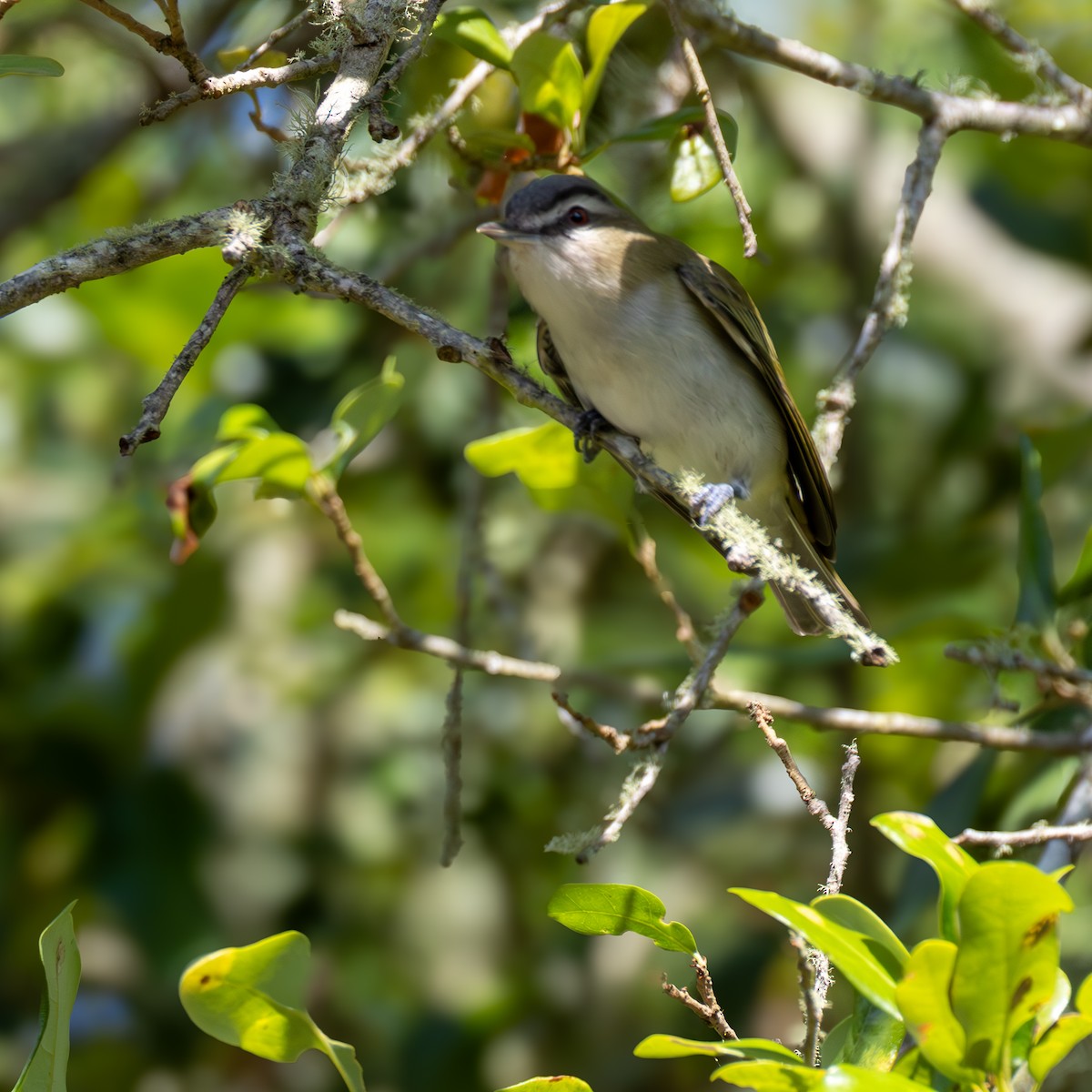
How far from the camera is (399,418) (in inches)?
166

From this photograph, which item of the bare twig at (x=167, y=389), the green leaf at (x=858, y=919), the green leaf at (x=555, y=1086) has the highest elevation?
the bare twig at (x=167, y=389)

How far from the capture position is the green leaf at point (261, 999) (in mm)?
1410

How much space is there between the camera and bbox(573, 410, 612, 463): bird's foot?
2.21m

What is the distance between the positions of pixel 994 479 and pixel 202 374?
2.46 m

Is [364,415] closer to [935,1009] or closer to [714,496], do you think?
[714,496]

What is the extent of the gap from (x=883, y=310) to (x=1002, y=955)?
51.9 inches

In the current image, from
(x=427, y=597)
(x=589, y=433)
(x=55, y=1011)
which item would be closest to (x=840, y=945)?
(x=55, y=1011)

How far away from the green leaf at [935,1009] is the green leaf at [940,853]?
50 millimetres

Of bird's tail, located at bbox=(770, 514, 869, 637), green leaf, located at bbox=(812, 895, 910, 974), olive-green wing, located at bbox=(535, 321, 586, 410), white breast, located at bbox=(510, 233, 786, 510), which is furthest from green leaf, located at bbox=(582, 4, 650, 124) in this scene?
green leaf, located at bbox=(812, 895, 910, 974)

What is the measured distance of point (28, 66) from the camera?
1744mm

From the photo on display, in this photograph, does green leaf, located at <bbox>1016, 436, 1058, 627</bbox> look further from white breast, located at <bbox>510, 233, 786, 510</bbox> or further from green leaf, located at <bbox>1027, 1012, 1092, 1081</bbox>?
green leaf, located at <bbox>1027, 1012, 1092, 1081</bbox>

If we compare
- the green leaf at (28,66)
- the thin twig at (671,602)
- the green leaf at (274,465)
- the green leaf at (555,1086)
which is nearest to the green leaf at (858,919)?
the green leaf at (555,1086)

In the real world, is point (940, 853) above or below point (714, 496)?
above

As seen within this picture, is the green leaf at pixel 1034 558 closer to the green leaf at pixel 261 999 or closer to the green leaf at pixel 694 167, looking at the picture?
the green leaf at pixel 694 167
